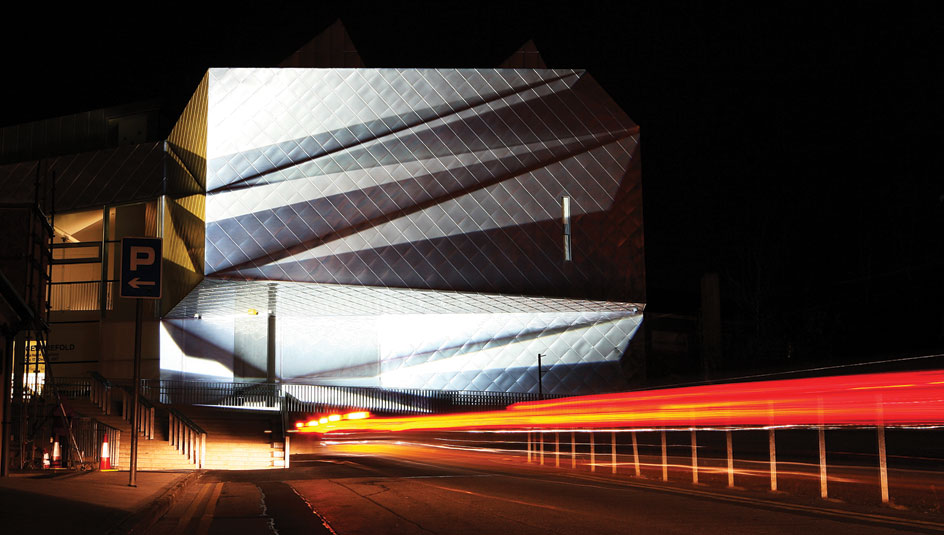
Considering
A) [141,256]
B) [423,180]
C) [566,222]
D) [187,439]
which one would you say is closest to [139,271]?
[141,256]

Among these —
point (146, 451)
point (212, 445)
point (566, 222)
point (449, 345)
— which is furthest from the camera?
point (449, 345)

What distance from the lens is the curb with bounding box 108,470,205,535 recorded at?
8.97 metres

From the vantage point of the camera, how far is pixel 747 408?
595 inches

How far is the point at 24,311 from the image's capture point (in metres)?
15.7

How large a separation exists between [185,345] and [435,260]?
12.3 m

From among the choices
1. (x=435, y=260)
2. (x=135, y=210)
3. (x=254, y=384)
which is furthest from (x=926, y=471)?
(x=135, y=210)

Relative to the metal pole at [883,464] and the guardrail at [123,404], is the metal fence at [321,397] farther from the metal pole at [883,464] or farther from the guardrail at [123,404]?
the metal pole at [883,464]

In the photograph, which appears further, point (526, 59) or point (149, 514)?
point (526, 59)

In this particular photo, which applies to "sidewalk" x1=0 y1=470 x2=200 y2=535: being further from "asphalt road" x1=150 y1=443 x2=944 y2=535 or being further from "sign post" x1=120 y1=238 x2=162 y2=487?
"sign post" x1=120 y1=238 x2=162 y2=487

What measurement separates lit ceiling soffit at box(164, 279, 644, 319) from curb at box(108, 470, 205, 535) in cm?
2063

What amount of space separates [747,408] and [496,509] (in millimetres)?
6074

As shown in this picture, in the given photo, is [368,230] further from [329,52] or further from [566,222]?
[566,222]

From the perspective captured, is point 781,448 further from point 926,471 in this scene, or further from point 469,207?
point 469,207

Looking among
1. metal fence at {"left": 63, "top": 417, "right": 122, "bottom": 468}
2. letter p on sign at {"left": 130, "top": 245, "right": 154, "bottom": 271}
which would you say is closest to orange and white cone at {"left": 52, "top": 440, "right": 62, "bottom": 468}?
metal fence at {"left": 63, "top": 417, "right": 122, "bottom": 468}
